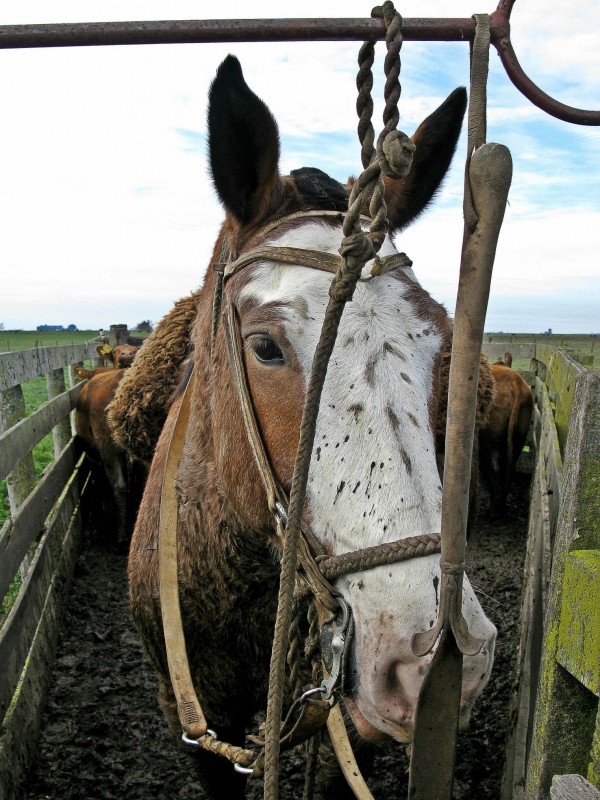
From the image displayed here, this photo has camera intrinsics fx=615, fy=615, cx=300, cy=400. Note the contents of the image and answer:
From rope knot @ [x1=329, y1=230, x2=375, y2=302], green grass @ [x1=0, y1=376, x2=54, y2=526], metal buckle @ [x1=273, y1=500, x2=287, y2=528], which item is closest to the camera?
rope knot @ [x1=329, y1=230, x2=375, y2=302]

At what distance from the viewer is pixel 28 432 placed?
4.40 metres

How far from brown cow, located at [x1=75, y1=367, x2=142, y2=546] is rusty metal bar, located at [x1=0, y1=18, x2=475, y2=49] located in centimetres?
558

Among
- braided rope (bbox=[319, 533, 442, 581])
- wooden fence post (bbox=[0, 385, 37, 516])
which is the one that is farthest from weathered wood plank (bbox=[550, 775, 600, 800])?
wooden fence post (bbox=[0, 385, 37, 516])

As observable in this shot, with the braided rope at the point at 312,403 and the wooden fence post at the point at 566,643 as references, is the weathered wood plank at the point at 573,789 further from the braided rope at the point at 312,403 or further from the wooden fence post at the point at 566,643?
the braided rope at the point at 312,403

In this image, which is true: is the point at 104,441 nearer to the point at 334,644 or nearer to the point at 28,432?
the point at 28,432

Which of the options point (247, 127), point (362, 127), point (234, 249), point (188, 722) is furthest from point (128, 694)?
point (362, 127)

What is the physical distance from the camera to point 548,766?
132cm

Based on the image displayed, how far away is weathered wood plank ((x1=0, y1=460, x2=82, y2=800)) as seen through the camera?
2.96 meters

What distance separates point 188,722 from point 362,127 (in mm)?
1907

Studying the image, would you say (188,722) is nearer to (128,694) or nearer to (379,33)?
(379,33)

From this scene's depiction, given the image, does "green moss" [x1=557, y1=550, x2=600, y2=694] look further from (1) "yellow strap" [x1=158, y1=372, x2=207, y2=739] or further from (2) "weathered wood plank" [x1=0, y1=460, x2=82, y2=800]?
(2) "weathered wood plank" [x1=0, y1=460, x2=82, y2=800]

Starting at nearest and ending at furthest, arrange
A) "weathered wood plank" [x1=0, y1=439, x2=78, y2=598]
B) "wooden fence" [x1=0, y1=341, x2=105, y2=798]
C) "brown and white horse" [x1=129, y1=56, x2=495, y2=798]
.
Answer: "brown and white horse" [x1=129, y1=56, x2=495, y2=798] → "wooden fence" [x1=0, y1=341, x2=105, y2=798] → "weathered wood plank" [x1=0, y1=439, x2=78, y2=598]

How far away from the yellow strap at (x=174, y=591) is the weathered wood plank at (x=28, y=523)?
1.11 meters

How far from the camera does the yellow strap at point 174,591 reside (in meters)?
2.10
